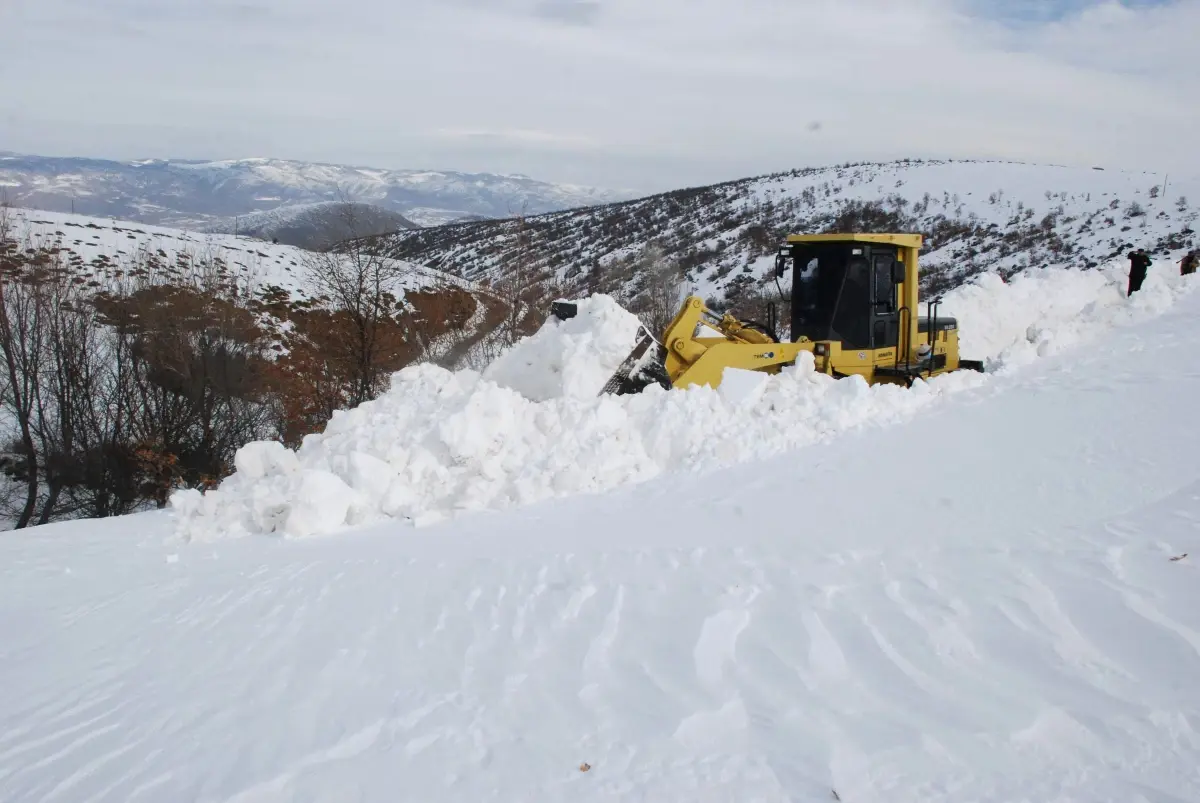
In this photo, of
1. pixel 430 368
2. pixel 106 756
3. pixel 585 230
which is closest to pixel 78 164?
pixel 585 230

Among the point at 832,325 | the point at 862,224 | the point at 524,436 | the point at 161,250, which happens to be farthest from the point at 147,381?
the point at 862,224

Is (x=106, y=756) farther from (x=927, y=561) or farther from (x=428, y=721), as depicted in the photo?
(x=927, y=561)

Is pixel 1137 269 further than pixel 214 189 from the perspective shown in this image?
No

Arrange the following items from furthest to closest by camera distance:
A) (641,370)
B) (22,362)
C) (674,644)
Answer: (22,362) → (641,370) → (674,644)

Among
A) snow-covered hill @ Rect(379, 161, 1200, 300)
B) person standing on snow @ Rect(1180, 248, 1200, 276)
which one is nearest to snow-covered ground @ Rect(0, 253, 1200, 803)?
person standing on snow @ Rect(1180, 248, 1200, 276)

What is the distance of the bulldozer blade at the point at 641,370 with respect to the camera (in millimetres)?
8602

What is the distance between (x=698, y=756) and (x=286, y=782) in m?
1.79

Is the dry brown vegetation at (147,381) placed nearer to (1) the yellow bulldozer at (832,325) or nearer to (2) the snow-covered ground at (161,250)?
(2) the snow-covered ground at (161,250)

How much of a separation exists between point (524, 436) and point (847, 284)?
184 inches

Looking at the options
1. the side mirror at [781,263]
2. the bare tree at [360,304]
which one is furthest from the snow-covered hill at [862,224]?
the side mirror at [781,263]

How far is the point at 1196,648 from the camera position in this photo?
3475mm

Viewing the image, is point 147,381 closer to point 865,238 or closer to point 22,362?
point 22,362

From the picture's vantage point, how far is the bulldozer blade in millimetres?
8602

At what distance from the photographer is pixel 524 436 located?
7938 mm
